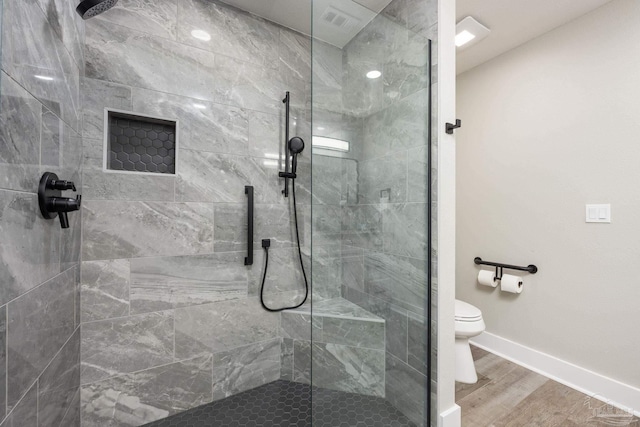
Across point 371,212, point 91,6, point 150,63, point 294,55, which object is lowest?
point 371,212

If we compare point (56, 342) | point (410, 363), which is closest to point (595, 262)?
point (410, 363)

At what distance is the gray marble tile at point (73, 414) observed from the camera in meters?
1.22

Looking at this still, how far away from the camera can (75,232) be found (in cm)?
135

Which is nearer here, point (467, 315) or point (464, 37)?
point (467, 315)

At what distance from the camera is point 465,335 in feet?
6.07

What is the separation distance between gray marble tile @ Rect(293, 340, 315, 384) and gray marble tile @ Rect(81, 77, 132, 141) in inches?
65.7

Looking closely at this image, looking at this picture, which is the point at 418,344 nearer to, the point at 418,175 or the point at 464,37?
the point at 418,175

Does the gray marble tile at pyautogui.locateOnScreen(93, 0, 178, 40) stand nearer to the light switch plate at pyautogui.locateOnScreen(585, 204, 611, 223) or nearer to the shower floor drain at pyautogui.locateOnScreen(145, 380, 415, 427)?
the shower floor drain at pyautogui.locateOnScreen(145, 380, 415, 427)

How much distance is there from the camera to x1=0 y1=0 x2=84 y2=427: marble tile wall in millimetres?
768

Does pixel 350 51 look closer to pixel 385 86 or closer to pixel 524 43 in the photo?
pixel 385 86

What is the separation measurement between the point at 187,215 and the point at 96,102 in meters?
0.77

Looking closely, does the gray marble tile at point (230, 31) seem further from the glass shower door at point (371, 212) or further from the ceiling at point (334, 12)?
the glass shower door at point (371, 212)

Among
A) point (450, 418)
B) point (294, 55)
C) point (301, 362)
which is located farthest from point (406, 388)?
point (294, 55)

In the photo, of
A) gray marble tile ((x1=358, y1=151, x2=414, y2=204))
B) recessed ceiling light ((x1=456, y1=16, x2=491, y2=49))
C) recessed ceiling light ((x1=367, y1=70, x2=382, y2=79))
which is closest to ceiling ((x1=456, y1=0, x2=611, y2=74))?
recessed ceiling light ((x1=456, y1=16, x2=491, y2=49))
